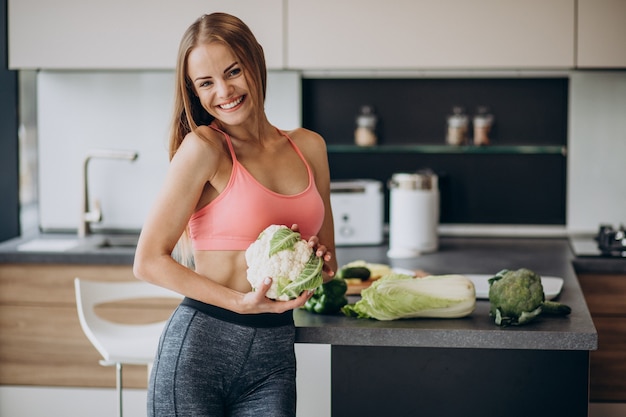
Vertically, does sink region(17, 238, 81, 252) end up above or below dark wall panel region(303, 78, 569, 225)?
below

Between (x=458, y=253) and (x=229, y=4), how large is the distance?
4.49 ft

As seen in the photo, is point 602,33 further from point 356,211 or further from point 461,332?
point 461,332

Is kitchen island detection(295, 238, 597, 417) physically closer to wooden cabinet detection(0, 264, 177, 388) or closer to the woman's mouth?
the woman's mouth

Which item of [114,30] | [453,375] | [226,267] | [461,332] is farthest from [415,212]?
[226,267]

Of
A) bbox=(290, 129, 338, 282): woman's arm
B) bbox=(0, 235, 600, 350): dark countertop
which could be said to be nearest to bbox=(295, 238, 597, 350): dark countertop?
bbox=(0, 235, 600, 350): dark countertop

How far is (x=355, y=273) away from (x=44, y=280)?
151 centimetres

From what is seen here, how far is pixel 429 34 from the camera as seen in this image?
11.4 feet

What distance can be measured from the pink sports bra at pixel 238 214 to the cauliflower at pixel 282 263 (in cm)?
4

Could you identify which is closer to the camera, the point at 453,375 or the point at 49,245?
the point at 453,375

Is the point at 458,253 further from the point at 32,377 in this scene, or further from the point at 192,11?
the point at 32,377

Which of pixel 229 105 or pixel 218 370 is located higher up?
pixel 229 105

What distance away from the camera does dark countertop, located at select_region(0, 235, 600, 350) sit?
1985 millimetres

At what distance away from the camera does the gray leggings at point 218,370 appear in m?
1.78

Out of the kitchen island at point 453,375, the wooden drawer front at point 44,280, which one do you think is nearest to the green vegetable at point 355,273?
the kitchen island at point 453,375
